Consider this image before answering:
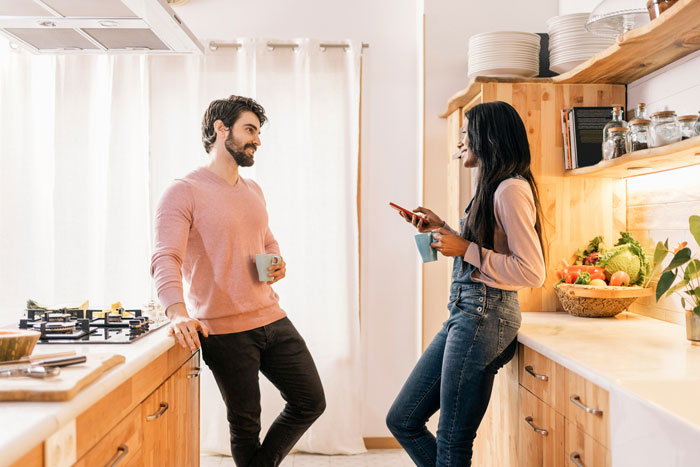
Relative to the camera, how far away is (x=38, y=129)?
3.11 m

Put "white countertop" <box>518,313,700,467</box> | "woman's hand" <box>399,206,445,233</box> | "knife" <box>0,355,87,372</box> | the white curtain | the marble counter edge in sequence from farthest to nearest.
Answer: the white curtain < "woman's hand" <box>399,206,445,233</box> < the marble counter edge < "knife" <box>0,355,87,372</box> < "white countertop" <box>518,313,700,467</box>

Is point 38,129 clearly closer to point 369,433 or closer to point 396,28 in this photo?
point 396,28

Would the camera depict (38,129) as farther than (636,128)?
Yes

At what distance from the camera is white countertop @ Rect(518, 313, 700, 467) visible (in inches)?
43.0

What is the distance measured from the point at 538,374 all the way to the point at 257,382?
921mm

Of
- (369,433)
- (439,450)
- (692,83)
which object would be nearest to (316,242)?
(369,433)

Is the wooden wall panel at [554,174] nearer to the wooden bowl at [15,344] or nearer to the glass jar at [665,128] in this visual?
the glass jar at [665,128]

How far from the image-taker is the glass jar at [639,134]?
1.93 meters

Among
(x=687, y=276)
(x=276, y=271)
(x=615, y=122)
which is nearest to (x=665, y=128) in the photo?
(x=615, y=122)

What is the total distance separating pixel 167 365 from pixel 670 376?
51.8 inches

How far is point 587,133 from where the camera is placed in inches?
92.5

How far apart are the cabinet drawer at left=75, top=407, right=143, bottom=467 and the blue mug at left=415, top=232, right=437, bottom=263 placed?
97cm

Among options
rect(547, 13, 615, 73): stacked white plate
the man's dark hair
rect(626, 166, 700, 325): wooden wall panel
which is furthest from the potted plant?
the man's dark hair

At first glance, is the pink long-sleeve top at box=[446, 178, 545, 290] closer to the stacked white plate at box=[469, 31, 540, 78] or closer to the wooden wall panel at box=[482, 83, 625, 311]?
the wooden wall panel at box=[482, 83, 625, 311]
